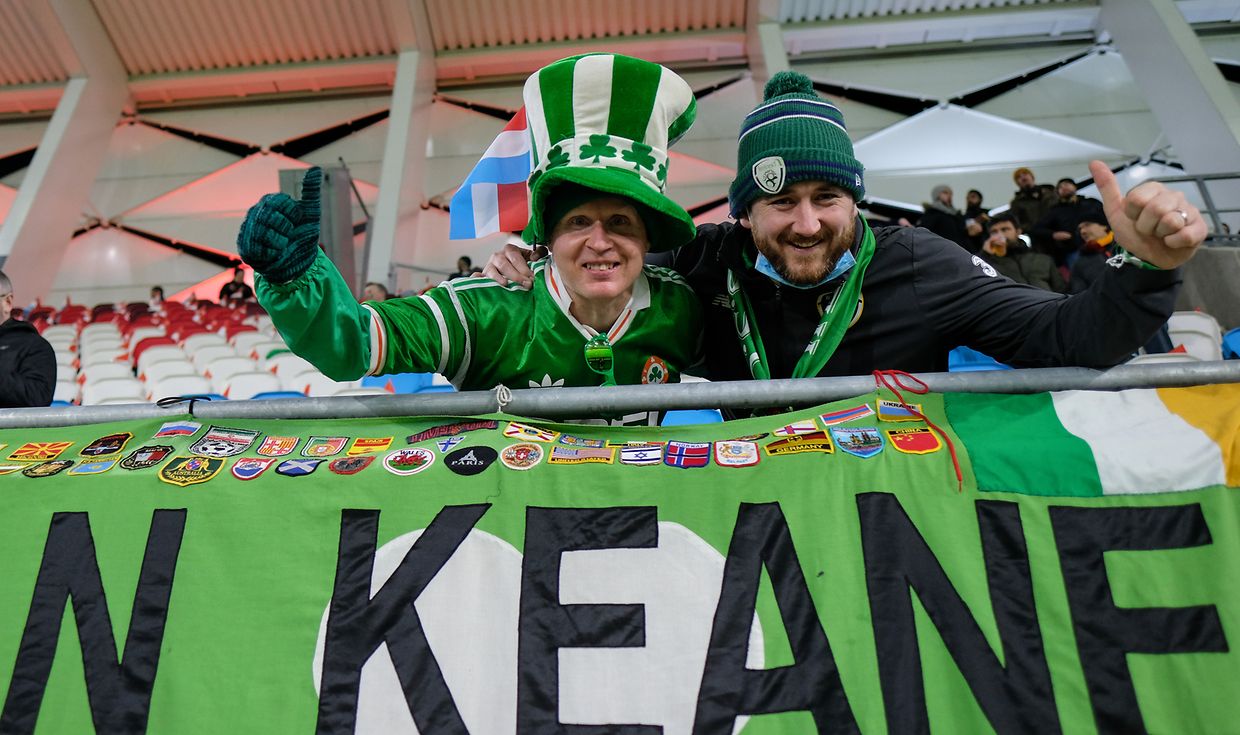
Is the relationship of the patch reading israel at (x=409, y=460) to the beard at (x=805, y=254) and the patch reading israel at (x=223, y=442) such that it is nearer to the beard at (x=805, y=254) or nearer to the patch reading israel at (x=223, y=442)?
the patch reading israel at (x=223, y=442)

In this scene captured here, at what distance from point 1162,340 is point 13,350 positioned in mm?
5779

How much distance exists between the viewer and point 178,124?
13898 mm

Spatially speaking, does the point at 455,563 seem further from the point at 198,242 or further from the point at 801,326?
the point at 198,242

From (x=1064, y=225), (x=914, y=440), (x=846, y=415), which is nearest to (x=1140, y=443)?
(x=914, y=440)

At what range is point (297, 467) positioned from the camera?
5.29 feet

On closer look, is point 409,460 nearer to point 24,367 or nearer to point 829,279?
point 829,279

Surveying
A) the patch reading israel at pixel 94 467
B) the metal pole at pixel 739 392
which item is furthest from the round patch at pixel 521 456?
the patch reading israel at pixel 94 467

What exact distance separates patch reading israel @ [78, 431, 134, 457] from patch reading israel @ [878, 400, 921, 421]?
1.49 m

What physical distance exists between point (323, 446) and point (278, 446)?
9 centimetres

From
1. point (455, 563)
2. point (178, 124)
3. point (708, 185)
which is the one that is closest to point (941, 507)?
point (455, 563)

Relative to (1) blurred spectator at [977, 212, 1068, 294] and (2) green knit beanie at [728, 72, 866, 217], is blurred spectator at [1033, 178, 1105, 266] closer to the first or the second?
(1) blurred spectator at [977, 212, 1068, 294]

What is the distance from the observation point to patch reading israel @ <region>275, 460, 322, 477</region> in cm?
159

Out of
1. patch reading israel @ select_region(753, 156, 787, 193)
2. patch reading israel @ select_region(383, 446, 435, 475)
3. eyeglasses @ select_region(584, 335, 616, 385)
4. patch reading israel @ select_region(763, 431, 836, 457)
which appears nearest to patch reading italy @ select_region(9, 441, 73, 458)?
patch reading israel @ select_region(383, 446, 435, 475)

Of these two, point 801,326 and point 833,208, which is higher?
point 833,208
